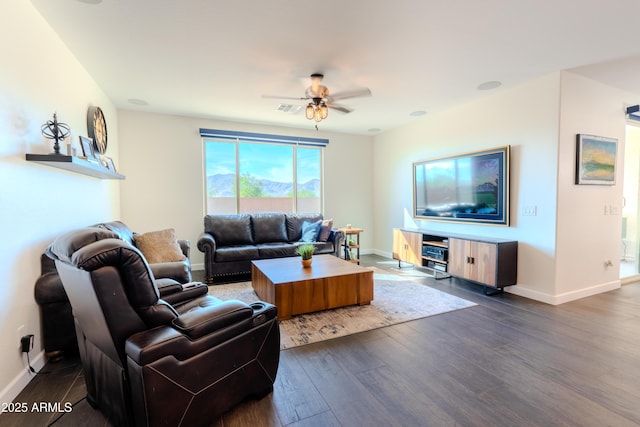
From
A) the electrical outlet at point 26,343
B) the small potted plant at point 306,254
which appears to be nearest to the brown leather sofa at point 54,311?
the electrical outlet at point 26,343

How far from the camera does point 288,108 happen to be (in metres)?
4.42

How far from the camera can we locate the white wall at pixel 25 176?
70.1 inches

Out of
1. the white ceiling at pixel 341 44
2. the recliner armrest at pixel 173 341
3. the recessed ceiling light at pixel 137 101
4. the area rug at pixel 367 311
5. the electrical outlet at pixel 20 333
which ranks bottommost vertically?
the area rug at pixel 367 311

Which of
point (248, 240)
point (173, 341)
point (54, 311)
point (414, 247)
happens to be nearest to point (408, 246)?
point (414, 247)

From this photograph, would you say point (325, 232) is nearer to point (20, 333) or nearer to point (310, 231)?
point (310, 231)

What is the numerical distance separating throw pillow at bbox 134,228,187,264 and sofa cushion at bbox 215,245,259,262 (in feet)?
2.38

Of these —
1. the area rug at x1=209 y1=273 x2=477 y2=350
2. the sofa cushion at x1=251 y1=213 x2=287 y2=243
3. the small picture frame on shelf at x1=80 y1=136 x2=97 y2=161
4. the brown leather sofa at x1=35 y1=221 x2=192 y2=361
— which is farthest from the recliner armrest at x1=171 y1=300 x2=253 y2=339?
the sofa cushion at x1=251 y1=213 x2=287 y2=243

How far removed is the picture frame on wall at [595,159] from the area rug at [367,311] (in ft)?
6.90

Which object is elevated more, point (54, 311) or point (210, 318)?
point (210, 318)

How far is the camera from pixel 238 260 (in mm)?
4348

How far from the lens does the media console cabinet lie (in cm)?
355

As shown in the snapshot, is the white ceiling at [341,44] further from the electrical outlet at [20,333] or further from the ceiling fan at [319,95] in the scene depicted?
the electrical outlet at [20,333]

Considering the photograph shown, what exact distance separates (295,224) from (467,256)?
291 centimetres

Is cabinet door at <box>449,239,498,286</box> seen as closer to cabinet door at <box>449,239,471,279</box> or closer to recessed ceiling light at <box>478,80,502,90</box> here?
cabinet door at <box>449,239,471,279</box>
